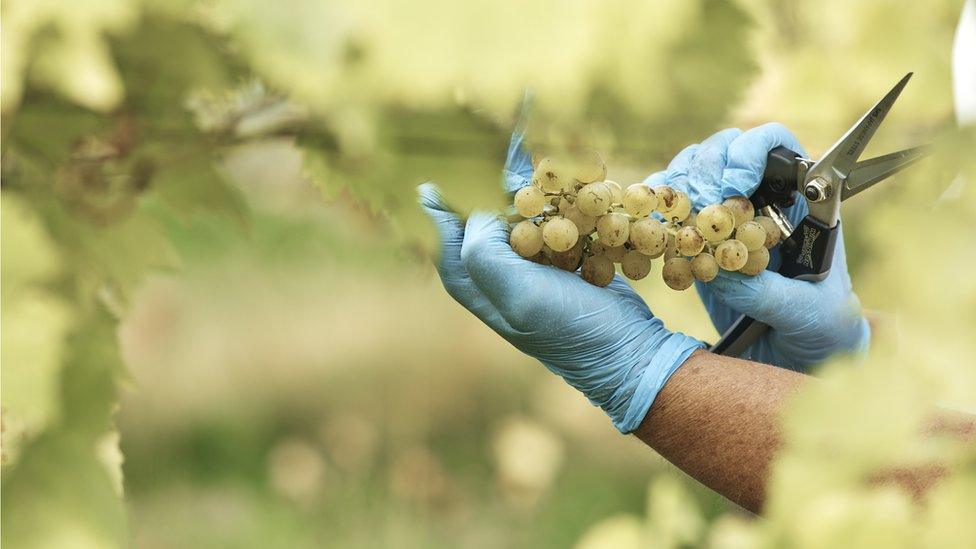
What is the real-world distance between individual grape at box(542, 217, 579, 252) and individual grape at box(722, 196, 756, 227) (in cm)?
16

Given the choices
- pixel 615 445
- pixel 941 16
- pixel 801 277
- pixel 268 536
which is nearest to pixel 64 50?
pixel 941 16

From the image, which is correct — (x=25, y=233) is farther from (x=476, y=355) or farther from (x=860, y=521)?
(x=476, y=355)

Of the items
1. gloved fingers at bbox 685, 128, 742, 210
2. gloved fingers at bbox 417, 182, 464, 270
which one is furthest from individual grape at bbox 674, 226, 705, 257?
gloved fingers at bbox 417, 182, 464, 270

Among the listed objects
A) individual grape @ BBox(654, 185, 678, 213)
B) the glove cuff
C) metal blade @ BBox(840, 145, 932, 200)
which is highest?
metal blade @ BBox(840, 145, 932, 200)

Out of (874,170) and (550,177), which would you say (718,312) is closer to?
(874,170)

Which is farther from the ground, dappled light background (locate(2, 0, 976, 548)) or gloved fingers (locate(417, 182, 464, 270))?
dappled light background (locate(2, 0, 976, 548))

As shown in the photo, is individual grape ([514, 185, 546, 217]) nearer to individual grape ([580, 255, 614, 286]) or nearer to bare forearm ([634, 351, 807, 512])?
individual grape ([580, 255, 614, 286])

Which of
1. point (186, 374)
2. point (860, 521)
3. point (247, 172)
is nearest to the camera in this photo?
point (860, 521)

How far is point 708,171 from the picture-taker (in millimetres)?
886

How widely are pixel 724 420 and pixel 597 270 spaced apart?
0.56 feet

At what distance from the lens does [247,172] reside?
231 centimetres

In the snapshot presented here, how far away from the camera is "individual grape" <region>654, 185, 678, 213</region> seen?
2.48 ft

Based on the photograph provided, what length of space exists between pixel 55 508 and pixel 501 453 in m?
2.29

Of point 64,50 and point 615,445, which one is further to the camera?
point 615,445
